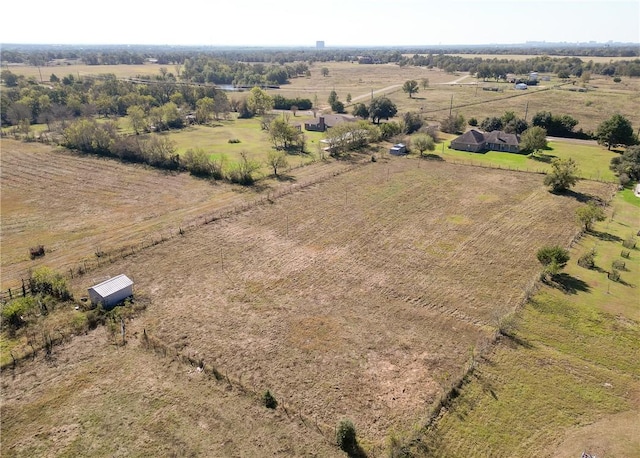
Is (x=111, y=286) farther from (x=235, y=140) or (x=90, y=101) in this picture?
(x=90, y=101)

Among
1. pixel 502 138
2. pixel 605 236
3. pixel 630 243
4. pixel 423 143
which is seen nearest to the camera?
pixel 630 243

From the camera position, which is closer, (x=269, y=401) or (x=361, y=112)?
(x=269, y=401)

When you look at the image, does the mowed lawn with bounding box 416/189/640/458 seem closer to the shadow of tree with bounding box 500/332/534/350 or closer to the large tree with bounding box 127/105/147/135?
the shadow of tree with bounding box 500/332/534/350

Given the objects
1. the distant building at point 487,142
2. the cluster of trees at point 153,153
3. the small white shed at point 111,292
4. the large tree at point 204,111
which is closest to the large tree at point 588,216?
the distant building at point 487,142

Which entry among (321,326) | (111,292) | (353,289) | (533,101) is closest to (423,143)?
(353,289)

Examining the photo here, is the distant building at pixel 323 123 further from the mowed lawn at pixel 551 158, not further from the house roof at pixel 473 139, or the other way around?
the house roof at pixel 473 139

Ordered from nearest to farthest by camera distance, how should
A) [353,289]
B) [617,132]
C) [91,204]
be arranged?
[353,289] → [91,204] → [617,132]
